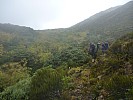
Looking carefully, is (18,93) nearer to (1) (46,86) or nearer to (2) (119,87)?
(1) (46,86)

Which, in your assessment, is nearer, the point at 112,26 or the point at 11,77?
the point at 11,77

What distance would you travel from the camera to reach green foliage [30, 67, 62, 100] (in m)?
12.1

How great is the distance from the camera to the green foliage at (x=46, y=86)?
12.1 m

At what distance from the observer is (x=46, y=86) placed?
476 inches

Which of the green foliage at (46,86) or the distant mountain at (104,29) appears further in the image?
the distant mountain at (104,29)

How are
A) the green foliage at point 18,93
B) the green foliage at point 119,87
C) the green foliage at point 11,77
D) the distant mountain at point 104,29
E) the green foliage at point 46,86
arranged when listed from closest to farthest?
the green foliage at point 119,87 < the green foliage at point 46,86 < the green foliage at point 18,93 < the green foliage at point 11,77 < the distant mountain at point 104,29

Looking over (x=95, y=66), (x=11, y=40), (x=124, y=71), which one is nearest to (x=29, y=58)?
(x=95, y=66)

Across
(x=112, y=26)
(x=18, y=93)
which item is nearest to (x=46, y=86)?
(x=18, y=93)

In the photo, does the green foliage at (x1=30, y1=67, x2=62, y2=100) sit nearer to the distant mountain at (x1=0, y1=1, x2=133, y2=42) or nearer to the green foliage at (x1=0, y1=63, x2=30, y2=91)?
the green foliage at (x1=0, y1=63, x2=30, y2=91)

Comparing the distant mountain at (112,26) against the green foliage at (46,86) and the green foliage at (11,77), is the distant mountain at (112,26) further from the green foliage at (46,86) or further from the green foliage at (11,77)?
the green foliage at (46,86)

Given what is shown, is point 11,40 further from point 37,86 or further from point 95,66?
point 37,86

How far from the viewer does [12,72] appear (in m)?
19.4

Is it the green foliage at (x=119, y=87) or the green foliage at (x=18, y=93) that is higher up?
the green foliage at (x=119, y=87)

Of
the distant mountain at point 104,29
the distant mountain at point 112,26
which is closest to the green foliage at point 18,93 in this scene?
the distant mountain at point 104,29
